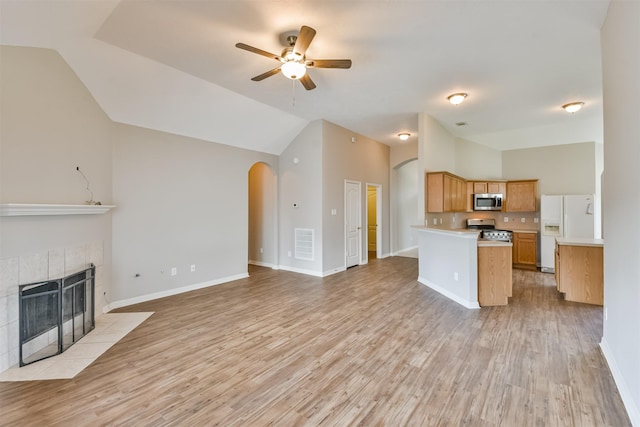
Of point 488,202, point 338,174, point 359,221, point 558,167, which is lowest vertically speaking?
point 359,221

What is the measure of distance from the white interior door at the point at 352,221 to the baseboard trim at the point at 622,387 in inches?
174

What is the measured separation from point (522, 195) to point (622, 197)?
5.24 m

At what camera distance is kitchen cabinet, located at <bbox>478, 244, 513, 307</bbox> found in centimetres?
400

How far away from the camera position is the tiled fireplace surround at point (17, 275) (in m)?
2.42

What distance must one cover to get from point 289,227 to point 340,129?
2481 mm

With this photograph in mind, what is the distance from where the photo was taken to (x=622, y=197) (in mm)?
2141

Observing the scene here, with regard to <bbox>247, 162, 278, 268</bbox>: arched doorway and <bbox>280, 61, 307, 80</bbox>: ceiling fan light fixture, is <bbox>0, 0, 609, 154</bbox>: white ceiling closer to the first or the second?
<bbox>280, 61, 307, 80</bbox>: ceiling fan light fixture

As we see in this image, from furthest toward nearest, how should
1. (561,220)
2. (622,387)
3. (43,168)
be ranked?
(561,220)
(43,168)
(622,387)

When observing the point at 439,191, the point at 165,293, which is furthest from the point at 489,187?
the point at 165,293

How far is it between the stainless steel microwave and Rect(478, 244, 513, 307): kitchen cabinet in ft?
10.1

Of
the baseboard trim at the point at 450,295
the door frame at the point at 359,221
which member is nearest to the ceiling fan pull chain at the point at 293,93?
the door frame at the point at 359,221

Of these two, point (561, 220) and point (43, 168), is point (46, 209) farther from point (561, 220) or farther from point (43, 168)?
point (561, 220)

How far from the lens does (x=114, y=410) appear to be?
1940mm

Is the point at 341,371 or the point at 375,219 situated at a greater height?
the point at 375,219
